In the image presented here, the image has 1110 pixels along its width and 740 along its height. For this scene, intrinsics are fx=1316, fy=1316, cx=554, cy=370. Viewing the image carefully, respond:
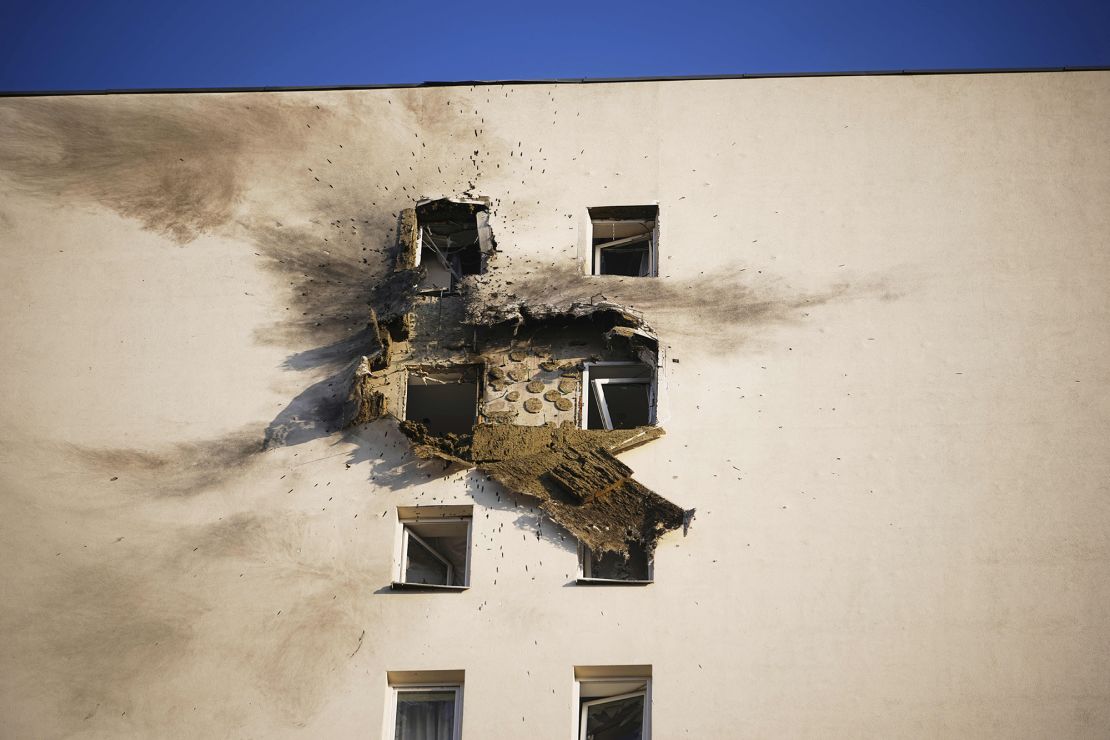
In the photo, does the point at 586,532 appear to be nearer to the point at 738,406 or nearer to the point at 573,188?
the point at 738,406

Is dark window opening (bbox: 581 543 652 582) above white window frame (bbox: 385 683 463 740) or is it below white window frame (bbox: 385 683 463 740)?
above

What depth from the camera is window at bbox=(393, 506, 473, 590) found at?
12820 millimetres

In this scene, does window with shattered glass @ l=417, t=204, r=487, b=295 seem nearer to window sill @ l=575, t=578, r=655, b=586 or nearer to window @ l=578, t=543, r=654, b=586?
window @ l=578, t=543, r=654, b=586

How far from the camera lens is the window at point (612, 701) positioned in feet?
39.0

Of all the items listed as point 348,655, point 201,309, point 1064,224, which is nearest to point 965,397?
point 1064,224

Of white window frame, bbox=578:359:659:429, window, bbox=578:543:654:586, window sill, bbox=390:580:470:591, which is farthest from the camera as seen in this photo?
white window frame, bbox=578:359:659:429

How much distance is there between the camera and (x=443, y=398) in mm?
14352

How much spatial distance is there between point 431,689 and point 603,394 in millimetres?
3483

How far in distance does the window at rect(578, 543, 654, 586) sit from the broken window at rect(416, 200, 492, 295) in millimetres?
3538

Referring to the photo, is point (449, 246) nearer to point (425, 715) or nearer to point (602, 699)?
point (425, 715)

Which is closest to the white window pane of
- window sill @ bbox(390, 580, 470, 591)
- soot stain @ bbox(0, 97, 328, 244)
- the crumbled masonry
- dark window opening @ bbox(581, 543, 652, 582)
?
the crumbled masonry

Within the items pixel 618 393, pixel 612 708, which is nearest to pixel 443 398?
pixel 618 393

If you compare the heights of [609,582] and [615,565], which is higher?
[615,565]

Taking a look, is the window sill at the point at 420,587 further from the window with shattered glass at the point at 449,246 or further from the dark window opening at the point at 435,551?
the window with shattered glass at the point at 449,246
